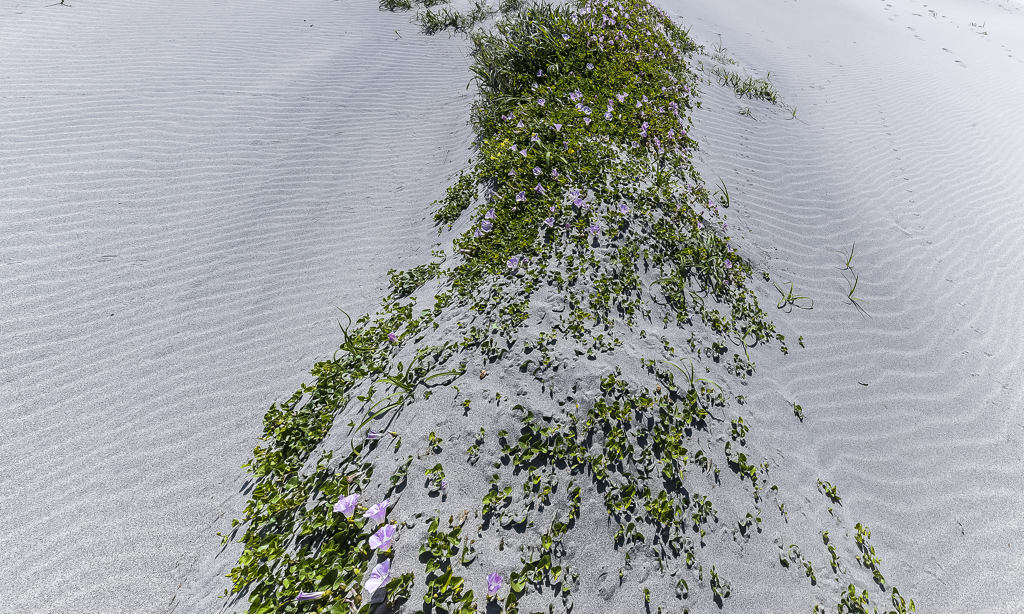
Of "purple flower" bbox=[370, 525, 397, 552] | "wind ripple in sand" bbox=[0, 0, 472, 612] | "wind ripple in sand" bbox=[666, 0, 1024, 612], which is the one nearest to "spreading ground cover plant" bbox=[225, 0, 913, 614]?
"purple flower" bbox=[370, 525, 397, 552]

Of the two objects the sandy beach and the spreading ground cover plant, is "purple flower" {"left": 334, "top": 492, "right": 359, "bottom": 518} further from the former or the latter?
the sandy beach

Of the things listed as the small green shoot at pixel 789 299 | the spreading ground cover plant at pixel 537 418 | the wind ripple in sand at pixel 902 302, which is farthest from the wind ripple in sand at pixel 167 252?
the wind ripple in sand at pixel 902 302

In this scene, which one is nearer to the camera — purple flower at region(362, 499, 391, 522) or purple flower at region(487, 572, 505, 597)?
purple flower at region(487, 572, 505, 597)

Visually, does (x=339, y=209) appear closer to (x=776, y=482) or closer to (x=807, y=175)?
(x=776, y=482)

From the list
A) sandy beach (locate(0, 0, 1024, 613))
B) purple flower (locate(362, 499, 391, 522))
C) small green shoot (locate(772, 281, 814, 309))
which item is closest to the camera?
purple flower (locate(362, 499, 391, 522))

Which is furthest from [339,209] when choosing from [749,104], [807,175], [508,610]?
[749,104]

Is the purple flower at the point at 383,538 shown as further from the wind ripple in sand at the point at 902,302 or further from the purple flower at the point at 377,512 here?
the wind ripple in sand at the point at 902,302

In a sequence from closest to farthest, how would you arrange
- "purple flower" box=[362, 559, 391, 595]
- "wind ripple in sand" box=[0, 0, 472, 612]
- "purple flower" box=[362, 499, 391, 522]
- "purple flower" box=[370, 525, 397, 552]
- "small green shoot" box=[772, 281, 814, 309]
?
1. "purple flower" box=[362, 559, 391, 595]
2. "purple flower" box=[370, 525, 397, 552]
3. "purple flower" box=[362, 499, 391, 522]
4. "wind ripple in sand" box=[0, 0, 472, 612]
5. "small green shoot" box=[772, 281, 814, 309]

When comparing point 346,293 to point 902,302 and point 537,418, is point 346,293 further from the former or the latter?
point 902,302
